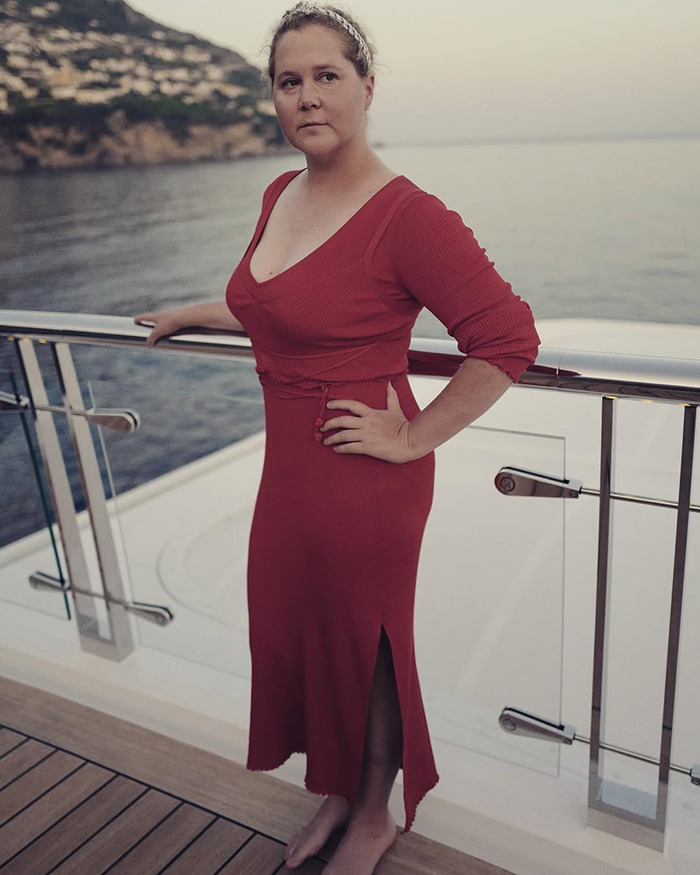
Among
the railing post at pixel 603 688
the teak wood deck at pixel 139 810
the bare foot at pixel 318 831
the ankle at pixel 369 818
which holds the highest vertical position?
the railing post at pixel 603 688

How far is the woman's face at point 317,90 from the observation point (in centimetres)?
121

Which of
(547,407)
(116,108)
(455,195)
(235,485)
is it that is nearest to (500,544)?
(547,407)

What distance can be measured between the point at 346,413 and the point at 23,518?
1392 mm

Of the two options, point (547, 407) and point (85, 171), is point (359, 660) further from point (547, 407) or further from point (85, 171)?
point (85, 171)

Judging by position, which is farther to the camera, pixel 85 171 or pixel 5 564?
pixel 85 171

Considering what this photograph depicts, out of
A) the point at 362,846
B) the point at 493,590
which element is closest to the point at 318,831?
the point at 362,846

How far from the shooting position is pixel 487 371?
1188 millimetres

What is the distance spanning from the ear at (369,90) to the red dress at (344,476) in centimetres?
17

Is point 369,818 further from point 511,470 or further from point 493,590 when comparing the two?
point 511,470

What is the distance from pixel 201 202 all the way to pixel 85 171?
6536 millimetres

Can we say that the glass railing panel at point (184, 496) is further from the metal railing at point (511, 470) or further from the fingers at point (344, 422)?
the fingers at point (344, 422)

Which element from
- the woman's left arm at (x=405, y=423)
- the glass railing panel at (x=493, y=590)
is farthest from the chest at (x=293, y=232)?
the glass railing panel at (x=493, y=590)

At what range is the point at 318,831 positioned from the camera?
1.62 meters

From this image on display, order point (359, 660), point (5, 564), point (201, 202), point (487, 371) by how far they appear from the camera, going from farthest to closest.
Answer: point (201, 202) → point (5, 564) → point (359, 660) → point (487, 371)
